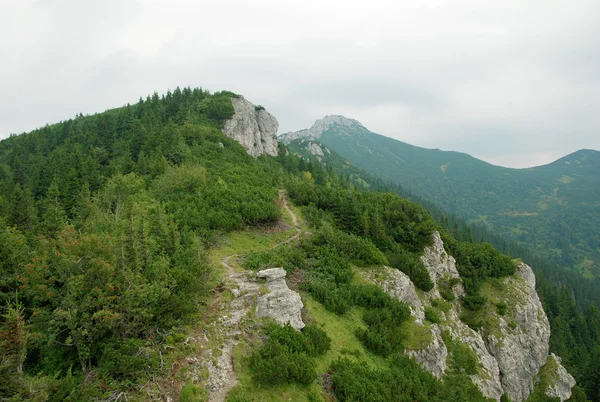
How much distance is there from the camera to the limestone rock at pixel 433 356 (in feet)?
75.6

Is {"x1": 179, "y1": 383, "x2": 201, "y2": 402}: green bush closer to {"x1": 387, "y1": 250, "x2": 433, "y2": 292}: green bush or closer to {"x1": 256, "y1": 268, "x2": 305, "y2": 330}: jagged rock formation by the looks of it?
{"x1": 256, "y1": 268, "x2": 305, "y2": 330}: jagged rock formation

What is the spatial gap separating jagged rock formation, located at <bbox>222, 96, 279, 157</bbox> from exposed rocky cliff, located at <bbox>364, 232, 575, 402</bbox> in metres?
51.0

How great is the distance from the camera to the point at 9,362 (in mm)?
9883

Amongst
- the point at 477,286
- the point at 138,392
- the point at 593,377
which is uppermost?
the point at 138,392

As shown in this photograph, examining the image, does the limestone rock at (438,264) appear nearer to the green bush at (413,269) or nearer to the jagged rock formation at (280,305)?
the green bush at (413,269)

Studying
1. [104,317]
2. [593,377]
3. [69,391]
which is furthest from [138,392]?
[593,377]

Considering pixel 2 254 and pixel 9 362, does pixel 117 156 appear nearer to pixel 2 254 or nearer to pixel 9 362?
pixel 2 254

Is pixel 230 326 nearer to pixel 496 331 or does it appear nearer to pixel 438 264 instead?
pixel 438 264

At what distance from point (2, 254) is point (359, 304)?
23.6 meters

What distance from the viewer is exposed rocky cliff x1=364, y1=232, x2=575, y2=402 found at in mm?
28688

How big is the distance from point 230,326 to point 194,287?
119 inches

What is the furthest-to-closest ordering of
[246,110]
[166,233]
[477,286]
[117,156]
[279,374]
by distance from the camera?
[246,110]
[117,156]
[477,286]
[166,233]
[279,374]

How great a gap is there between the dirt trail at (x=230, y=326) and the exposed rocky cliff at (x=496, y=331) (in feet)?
40.9

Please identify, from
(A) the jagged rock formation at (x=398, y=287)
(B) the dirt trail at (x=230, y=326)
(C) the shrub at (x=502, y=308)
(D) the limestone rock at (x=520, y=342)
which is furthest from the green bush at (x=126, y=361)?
(C) the shrub at (x=502, y=308)
